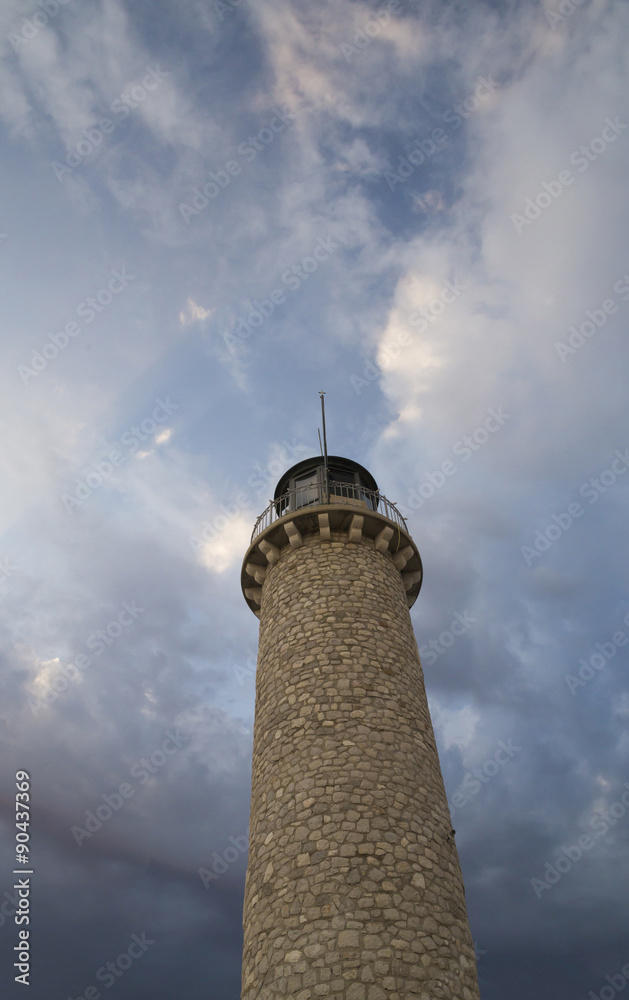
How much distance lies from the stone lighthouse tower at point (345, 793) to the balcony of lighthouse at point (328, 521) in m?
0.06

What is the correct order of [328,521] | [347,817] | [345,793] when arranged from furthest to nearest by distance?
[328,521] < [345,793] < [347,817]

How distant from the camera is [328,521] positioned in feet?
51.1

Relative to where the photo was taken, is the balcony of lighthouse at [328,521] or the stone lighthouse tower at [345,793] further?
the balcony of lighthouse at [328,521]

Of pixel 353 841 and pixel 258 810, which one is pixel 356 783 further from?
pixel 258 810

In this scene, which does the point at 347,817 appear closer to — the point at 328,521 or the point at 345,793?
the point at 345,793

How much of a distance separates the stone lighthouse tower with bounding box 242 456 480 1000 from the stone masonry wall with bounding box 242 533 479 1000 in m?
0.02

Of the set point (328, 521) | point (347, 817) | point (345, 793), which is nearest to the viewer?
point (347, 817)

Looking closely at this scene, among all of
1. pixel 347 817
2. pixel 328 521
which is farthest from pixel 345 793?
pixel 328 521

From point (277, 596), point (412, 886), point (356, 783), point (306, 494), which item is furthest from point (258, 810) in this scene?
point (306, 494)

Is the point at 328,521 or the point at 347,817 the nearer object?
the point at 347,817

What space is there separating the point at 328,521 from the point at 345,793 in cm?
683

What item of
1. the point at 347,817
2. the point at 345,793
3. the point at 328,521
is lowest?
the point at 347,817

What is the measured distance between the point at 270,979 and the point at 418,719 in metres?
5.26

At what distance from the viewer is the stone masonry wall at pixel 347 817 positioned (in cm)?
898
